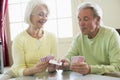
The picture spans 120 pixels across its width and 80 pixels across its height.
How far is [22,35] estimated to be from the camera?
2.20m

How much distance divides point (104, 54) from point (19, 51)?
2.39 feet

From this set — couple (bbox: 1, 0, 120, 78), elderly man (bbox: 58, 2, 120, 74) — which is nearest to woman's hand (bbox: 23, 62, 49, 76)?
couple (bbox: 1, 0, 120, 78)

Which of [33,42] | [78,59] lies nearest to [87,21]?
[78,59]

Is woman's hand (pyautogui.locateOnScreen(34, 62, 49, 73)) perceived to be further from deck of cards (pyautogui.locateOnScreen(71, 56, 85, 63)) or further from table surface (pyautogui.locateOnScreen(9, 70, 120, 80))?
deck of cards (pyautogui.locateOnScreen(71, 56, 85, 63))

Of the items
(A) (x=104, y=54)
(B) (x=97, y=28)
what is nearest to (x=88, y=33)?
(B) (x=97, y=28)

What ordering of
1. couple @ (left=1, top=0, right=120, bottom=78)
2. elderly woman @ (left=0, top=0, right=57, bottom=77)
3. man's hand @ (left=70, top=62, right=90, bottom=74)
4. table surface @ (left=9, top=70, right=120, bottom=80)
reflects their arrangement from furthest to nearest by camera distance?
elderly woman @ (left=0, top=0, right=57, bottom=77)
couple @ (left=1, top=0, right=120, bottom=78)
man's hand @ (left=70, top=62, right=90, bottom=74)
table surface @ (left=9, top=70, right=120, bottom=80)

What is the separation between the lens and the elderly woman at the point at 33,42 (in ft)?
6.89

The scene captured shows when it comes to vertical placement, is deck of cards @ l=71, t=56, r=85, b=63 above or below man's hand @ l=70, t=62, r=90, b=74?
above

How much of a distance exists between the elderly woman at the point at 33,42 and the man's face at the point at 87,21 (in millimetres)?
377

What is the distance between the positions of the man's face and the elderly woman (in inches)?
14.9

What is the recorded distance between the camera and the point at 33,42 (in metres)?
2.20

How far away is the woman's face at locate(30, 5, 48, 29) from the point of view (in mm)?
2186

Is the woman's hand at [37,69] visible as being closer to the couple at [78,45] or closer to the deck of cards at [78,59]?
the couple at [78,45]

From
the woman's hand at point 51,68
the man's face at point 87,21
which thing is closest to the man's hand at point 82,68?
the woman's hand at point 51,68
